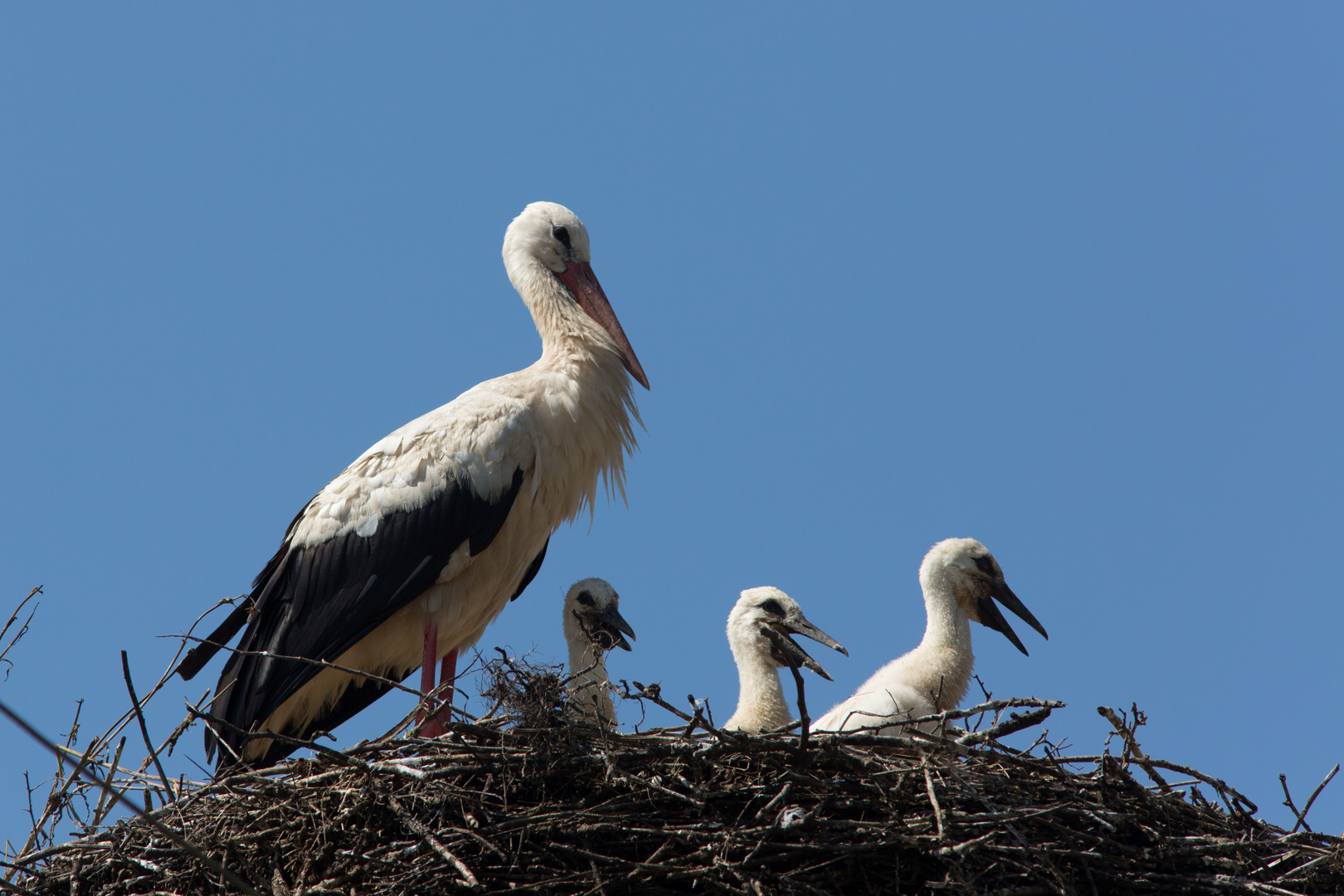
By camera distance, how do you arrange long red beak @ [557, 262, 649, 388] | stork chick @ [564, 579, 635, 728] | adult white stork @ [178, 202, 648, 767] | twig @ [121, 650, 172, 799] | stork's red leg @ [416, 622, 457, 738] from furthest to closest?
1. long red beak @ [557, 262, 649, 388]
2. stork chick @ [564, 579, 635, 728]
3. adult white stork @ [178, 202, 648, 767]
4. stork's red leg @ [416, 622, 457, 738]
5. twig @ [121, 650, 172, 799]

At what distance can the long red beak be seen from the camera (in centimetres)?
Result: 596

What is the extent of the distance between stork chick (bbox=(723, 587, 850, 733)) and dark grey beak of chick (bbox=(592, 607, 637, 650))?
1.49 ft

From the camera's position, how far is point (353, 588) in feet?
17.0

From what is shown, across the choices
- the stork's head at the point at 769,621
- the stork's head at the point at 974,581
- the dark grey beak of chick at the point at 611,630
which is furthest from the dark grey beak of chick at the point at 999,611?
the dark grey beak of chick at the point at 611,630

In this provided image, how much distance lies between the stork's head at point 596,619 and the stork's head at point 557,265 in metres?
0.99

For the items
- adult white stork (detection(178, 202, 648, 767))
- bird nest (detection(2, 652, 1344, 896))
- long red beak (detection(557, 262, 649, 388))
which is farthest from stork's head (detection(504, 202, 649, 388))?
bird nest (detection(2, 652, 1344, 896))

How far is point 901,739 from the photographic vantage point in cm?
386

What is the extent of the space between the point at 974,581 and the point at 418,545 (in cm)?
245

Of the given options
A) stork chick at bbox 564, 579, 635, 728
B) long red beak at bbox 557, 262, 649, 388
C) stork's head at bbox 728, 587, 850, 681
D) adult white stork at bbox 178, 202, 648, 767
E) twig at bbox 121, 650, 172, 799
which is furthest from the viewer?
long red beak at bbox 557, 262, 649, 388

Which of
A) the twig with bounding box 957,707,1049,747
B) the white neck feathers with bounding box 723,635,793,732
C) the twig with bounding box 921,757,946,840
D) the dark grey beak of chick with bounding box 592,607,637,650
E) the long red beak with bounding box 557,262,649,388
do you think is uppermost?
the long red beak with bounding box 557,262,649,388

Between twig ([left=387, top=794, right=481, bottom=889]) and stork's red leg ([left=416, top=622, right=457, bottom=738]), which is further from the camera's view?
stork's red leg ([left=416, top=622, right=457, bottom=738])

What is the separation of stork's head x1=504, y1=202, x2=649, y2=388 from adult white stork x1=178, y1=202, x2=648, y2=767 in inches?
11.5

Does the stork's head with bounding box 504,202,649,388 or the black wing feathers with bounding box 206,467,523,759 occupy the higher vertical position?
the stork's head with bounding box 504,202,649,388

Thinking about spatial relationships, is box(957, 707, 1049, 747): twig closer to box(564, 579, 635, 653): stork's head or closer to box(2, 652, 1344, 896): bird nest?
box(2, 652, 1344, 896): bird nest
